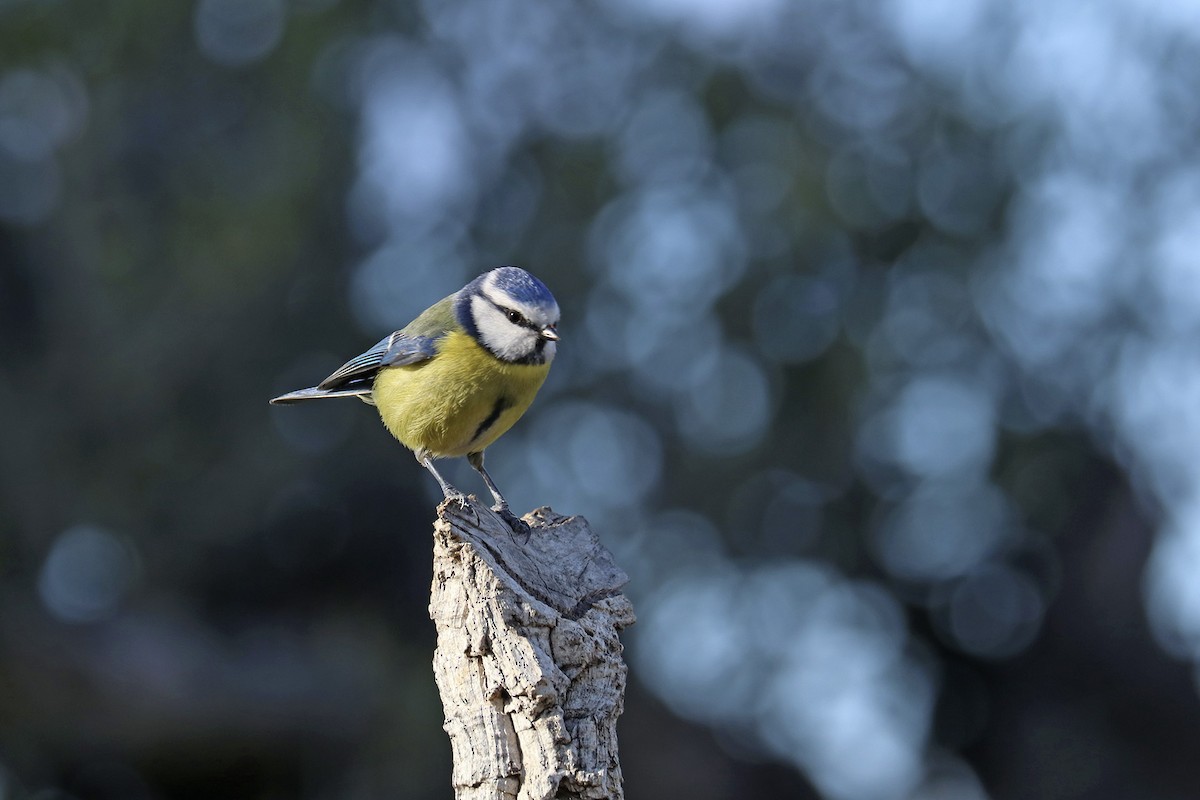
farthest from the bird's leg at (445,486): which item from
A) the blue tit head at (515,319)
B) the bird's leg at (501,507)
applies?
the blue tit head at (515,319)

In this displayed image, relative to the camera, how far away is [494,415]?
3479 millimetres

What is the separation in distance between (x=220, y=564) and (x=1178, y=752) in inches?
247

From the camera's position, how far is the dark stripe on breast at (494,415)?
11.3ft

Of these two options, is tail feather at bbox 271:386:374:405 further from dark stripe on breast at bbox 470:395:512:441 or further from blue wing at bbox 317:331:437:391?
dark stripe on breast at bbox 470:395:512:441

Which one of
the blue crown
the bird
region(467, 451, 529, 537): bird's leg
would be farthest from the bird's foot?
the blue crown

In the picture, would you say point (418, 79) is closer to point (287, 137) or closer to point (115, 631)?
point (287, 137)

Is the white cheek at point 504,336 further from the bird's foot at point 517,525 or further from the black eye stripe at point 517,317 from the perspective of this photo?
the bird's foot at point 517,525

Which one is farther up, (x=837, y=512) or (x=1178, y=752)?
(x=837, y=512)

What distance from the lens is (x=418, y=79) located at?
9047 mm

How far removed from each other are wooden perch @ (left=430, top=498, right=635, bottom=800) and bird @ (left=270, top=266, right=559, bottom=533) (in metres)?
0.75

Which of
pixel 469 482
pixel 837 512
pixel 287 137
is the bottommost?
pixel 469 482

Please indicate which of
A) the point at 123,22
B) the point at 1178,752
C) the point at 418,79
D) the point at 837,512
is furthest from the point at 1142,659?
the point at 123,22

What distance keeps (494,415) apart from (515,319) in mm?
274

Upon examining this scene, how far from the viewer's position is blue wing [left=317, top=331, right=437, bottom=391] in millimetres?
3574
